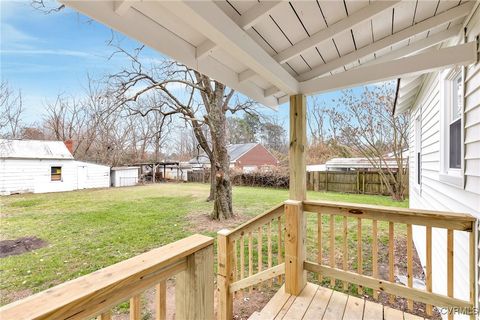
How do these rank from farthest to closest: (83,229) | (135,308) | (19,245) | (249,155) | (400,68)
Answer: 1. (249,155)
2. (83,229)
3. (19,245)
4. (400,68)
5. (135,308)


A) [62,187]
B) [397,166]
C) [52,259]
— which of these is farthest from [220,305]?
[62,187]

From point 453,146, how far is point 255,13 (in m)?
2.47

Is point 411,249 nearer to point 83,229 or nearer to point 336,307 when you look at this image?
point 336,307

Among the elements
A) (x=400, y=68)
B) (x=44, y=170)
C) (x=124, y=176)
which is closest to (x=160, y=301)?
(x=400, y=68)

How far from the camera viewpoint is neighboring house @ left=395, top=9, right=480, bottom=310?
5.56 feet

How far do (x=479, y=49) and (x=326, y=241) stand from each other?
413 cm

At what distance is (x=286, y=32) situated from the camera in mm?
1713

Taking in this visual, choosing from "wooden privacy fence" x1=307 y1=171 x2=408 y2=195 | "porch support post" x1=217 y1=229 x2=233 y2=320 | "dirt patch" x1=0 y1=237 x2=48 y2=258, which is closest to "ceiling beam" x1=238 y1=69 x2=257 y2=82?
"porch support post" x1=217 y1=229 x2=233 y2=320

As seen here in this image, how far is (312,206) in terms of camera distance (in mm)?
2311

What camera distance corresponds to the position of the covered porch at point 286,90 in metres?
0.76

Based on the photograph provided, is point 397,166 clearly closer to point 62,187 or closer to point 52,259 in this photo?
point 52,259

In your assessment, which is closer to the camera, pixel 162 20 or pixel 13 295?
pixel 162 20

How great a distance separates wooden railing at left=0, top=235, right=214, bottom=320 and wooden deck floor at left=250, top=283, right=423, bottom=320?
135cm

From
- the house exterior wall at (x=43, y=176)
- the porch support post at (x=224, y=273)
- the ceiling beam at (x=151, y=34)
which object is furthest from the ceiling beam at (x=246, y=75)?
the house exterior wall at (x=43, y=176)
